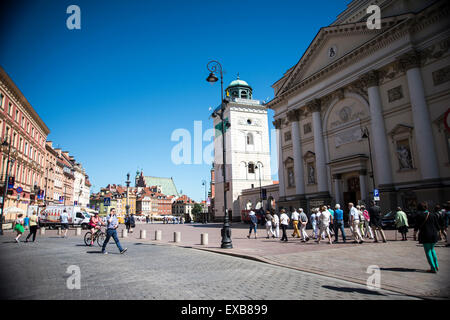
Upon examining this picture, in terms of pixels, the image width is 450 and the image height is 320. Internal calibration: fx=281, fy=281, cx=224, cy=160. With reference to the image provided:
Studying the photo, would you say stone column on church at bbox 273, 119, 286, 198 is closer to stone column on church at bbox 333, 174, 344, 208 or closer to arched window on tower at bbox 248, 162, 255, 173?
stone column on church at bbox 333, 174, 344, 208

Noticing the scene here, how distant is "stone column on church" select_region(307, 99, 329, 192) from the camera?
96.8 ft

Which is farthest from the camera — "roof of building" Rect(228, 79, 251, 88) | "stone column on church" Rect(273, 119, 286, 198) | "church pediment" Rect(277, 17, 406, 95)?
"roof of building" Rect(228, 79, 251, 88)

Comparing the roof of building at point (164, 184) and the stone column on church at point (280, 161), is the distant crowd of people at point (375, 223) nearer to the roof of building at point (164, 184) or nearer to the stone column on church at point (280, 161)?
the stone column on church at point (280, 161)

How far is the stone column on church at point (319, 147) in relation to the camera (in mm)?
29500

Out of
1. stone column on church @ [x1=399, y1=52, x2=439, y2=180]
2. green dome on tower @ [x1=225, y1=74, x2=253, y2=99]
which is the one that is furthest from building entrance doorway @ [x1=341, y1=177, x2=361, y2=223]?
green dome on tower @ [x1=225, y1=74, x2=253, y2=99]

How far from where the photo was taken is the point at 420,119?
2117 centimetres

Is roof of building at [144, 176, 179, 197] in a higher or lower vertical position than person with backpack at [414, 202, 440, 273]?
higher

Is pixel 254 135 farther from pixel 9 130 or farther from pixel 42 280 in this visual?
pixel 42 280

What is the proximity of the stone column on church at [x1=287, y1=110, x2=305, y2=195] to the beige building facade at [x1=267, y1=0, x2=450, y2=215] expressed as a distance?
12 cm

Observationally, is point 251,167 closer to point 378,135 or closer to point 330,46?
point 330,46

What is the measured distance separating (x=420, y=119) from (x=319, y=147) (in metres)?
10.3

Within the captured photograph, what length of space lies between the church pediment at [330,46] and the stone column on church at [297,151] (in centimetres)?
399

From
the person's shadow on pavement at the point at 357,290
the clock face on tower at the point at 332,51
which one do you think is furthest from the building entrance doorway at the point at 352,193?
the person's shadow on pavement at the point at 357,290

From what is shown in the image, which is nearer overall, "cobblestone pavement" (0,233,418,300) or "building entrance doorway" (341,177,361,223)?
"cobblestone pavement" (0,233,418,300)
